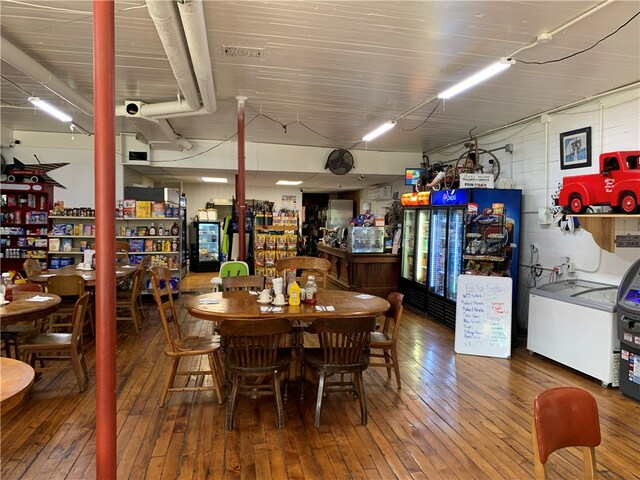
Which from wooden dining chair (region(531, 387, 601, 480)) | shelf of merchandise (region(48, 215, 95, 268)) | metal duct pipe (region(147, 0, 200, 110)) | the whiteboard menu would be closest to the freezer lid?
the whiteboard menu

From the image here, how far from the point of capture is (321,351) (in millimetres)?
3449

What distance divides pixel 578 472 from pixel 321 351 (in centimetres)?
194

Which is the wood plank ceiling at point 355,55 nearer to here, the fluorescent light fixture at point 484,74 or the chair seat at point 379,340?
the fluorescent light fixture at point 484,74

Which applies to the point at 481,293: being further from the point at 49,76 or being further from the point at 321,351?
the point at 49,76

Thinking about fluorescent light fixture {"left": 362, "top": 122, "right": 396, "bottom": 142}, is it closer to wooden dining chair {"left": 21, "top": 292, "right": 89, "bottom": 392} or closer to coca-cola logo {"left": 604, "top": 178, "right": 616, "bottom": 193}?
coca-cola logo {"left": 604, "top": 178, "right": 616, "bottom": 193}

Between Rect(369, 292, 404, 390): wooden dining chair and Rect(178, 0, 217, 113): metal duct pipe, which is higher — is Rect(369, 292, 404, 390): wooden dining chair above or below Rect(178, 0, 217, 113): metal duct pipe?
below

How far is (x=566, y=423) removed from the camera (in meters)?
1.55

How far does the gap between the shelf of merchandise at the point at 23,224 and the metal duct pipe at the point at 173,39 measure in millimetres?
4872

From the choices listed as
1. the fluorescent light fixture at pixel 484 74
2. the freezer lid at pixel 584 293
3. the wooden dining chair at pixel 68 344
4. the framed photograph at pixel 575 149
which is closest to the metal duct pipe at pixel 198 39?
the wooden dining chair at pixel 68 344

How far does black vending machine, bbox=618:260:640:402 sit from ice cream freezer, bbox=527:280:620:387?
146 millimetres

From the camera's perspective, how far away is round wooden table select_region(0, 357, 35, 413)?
5.40ft

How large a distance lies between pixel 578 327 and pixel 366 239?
4342 millimetres

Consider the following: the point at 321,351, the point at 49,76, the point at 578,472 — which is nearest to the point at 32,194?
the point at 49,76

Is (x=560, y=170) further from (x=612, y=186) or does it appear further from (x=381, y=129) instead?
(x=381, y=129)
